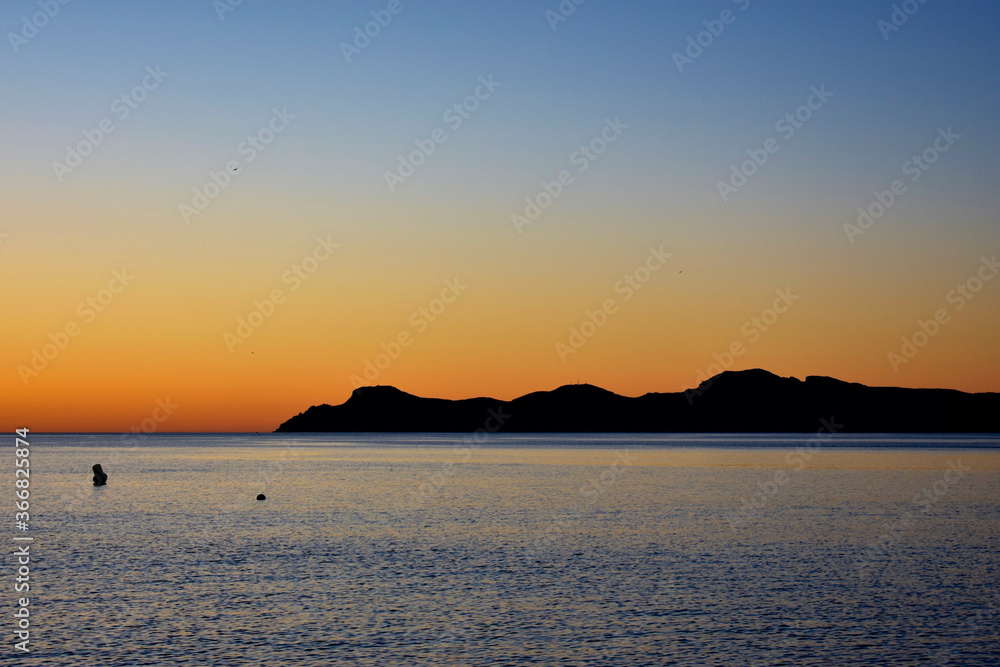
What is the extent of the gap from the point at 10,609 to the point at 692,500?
58790 millimetres

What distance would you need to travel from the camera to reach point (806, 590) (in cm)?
3800

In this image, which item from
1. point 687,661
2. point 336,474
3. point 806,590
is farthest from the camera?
point 336,474

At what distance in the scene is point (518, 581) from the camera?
40.2m

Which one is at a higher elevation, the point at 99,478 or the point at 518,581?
the point at 99,478

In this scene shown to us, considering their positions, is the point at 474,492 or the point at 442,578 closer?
the point at 442,578

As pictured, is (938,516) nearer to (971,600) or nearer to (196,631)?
(971,600)

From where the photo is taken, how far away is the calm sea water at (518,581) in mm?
29094

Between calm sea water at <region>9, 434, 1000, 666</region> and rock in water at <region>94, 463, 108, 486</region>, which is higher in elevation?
rock in water at <region>94, 463, 108, 486</region>

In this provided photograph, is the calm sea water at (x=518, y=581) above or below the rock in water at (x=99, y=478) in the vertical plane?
below

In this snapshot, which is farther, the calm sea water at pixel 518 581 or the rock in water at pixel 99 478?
the rock in water at pixel 99 478

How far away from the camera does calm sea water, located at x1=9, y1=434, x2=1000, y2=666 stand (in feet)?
95.5

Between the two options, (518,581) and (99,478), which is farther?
(99,478)

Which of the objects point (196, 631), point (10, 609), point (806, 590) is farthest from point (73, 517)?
point (806, 590)

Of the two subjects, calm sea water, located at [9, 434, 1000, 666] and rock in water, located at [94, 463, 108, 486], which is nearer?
calm sea water, located at [9, 434, 1000, 666]
